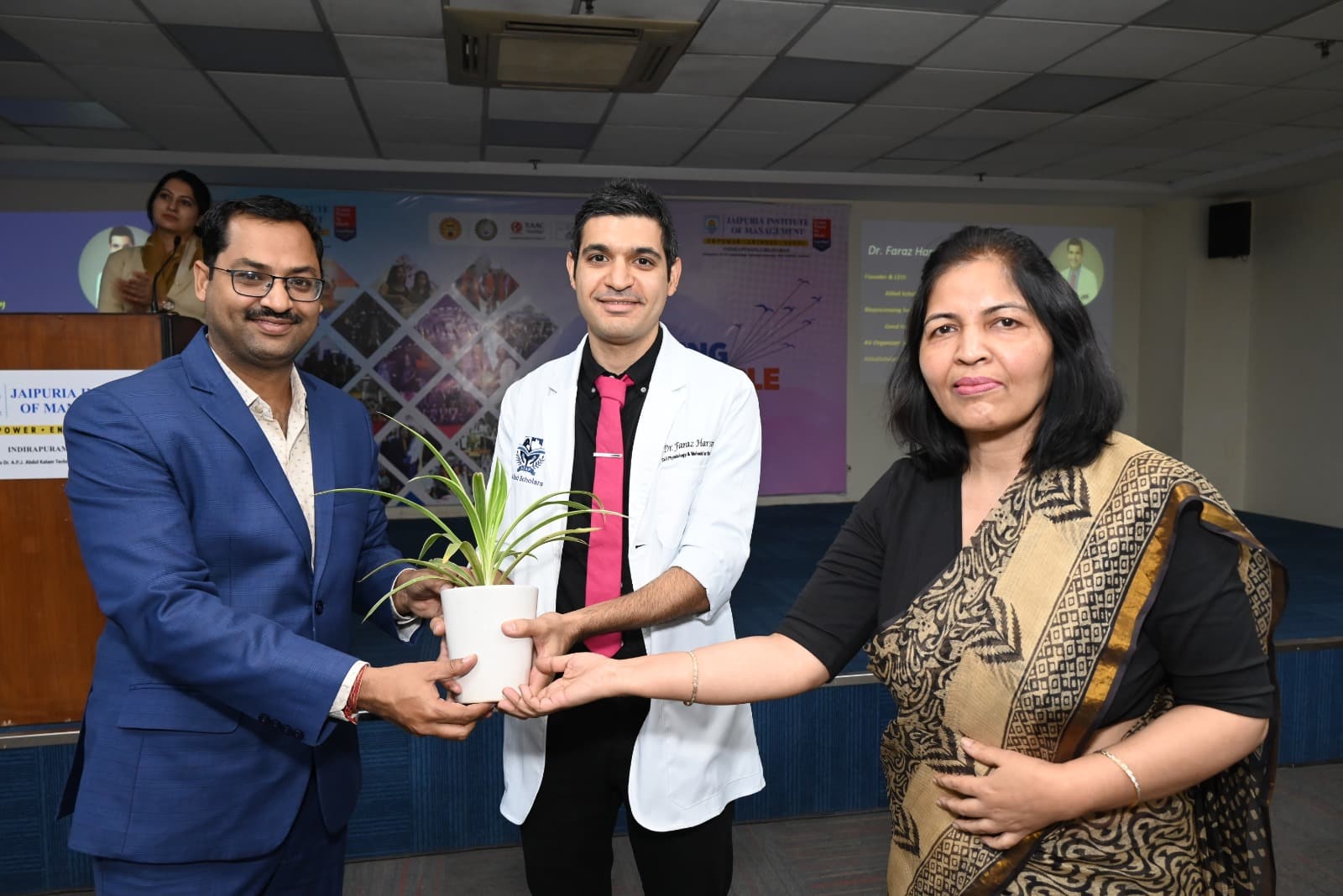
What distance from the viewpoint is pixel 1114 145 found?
676cm

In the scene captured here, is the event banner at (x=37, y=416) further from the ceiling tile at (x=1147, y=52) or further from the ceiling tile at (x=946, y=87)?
the ceiling tile at (x=1147, y=52)

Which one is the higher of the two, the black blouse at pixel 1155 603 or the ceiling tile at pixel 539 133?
the ceiling tile at pixel 539 133

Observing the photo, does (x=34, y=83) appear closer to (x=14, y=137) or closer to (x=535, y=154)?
(x=14, y=137)

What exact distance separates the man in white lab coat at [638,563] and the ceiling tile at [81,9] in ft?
12.4

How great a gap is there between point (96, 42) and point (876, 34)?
404 cm

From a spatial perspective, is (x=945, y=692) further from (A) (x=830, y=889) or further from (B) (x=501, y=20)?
(B) (x=501, y=20)

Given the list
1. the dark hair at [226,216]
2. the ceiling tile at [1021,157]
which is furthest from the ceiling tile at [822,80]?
the dark hair at [226,216]

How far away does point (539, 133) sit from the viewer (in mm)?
6348

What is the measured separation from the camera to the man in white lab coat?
5.56 feet

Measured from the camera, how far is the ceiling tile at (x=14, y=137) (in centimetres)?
609

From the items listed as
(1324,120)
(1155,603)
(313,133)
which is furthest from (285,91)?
(1324,120)

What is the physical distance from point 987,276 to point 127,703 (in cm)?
141

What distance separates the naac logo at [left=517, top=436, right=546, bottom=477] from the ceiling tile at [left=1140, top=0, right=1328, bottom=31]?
4.15 metres

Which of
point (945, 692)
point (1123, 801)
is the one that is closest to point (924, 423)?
point (945, 692)
